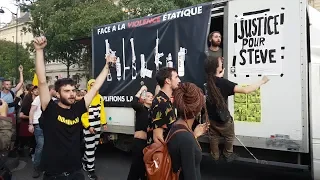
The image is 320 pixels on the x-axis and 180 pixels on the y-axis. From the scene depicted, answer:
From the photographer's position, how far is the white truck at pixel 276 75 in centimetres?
518

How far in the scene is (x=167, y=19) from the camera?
22.4ft

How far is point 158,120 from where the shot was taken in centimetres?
387

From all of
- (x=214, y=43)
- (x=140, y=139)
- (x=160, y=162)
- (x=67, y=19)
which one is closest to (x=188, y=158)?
(x=160, y=162)

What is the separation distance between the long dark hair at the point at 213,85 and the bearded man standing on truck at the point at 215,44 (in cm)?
58

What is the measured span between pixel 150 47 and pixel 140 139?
255 cm

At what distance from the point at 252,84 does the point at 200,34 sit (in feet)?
4.24

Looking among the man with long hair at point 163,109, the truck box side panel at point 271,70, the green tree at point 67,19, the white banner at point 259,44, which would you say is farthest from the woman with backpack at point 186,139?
the green tree at point 67,19

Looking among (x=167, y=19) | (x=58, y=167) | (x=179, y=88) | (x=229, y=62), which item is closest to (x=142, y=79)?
(x=167, y=19)

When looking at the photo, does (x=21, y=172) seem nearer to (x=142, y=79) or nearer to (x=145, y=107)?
(x=142, y=79)

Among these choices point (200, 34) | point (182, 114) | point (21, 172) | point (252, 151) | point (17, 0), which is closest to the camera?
point (182, 114)

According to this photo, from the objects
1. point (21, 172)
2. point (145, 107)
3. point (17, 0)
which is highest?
point (17, 0)

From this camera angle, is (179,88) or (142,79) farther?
(142,79)

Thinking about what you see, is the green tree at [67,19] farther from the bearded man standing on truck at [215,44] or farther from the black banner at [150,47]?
the bearded man standing on truck at [215,44]

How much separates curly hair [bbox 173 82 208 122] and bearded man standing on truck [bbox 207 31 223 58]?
10.7 feet
